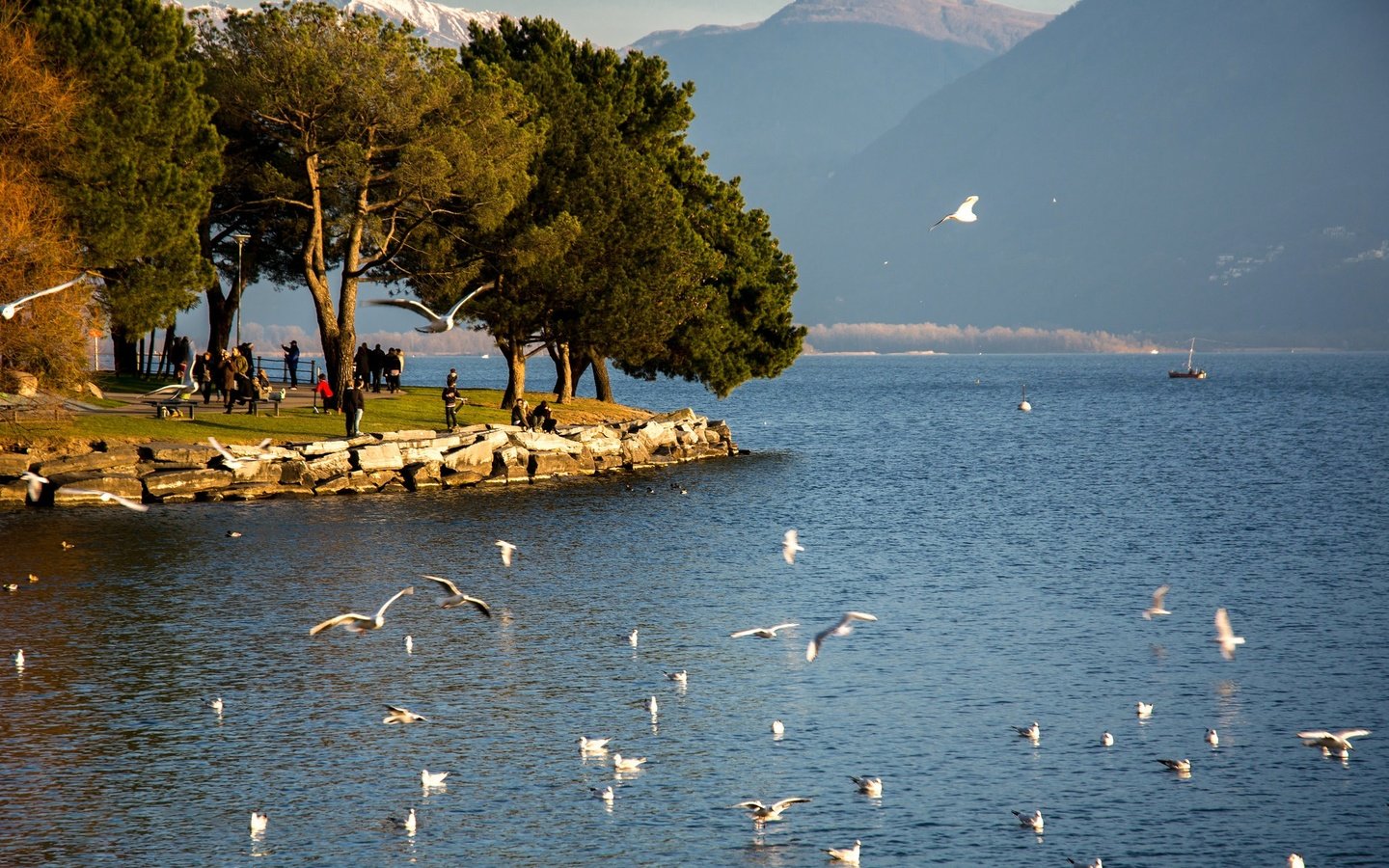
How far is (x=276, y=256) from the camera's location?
77750 mm

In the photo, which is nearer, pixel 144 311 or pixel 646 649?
pixel 646 649

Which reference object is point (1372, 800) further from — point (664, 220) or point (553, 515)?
point (664, 220)

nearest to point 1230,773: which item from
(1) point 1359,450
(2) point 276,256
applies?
(2) point 276,256

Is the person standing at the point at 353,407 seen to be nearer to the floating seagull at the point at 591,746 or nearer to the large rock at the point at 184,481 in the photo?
the large rock at the point at 184,481

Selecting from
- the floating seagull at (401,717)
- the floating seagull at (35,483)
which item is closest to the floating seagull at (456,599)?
the floating seagull at (401,717)

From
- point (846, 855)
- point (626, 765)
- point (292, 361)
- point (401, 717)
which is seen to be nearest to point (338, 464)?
point (292, 361)

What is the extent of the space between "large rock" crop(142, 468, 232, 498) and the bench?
611 cm

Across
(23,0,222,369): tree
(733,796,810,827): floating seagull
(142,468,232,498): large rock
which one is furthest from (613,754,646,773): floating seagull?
(23,0,222,369): tree

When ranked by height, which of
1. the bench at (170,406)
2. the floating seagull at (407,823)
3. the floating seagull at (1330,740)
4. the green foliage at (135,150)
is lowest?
the floating seagull at (407,823)

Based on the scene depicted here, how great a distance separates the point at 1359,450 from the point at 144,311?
73921 millimetres

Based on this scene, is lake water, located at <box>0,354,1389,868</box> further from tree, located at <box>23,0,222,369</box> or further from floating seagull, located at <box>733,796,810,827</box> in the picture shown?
tree, located at <box>23,0,222,369</box>

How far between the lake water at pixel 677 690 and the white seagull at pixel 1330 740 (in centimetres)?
23

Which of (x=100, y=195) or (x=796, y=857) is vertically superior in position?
(x=100, y=195)

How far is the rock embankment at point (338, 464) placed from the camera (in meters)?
47.2
